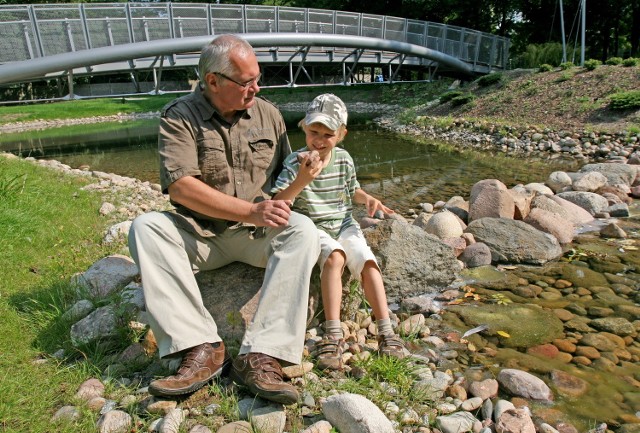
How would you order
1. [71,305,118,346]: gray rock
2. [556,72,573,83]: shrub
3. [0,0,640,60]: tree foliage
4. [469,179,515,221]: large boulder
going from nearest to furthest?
[71,305,118,346]: gray rock < [469,179,515,221]: large boulder < [556,72,573,83]: shrub < [0,0,640,60]: tree foliage

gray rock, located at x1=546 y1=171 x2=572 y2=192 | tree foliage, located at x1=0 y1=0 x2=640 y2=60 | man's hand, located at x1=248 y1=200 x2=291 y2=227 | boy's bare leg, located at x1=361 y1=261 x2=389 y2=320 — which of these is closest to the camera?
man's hand, located at x1=248 y1=200 x2=291 y2=227

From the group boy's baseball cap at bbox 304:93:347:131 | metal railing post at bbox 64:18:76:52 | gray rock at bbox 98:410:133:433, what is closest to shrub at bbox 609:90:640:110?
boy's baseball cap at bbox 304:93:347:131

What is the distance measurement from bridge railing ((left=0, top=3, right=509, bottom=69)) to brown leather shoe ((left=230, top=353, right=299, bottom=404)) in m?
13.9

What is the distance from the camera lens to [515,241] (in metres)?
5.64

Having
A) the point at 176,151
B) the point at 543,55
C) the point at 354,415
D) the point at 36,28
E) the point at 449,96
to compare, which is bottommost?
the point at 449,96

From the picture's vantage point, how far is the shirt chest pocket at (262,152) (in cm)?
323

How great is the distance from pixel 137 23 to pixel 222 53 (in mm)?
14208

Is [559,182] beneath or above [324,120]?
beneath

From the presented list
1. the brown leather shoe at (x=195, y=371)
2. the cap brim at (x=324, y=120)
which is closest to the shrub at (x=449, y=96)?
the cap brim at (x=324, y=120)

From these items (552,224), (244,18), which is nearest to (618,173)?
(552,224)

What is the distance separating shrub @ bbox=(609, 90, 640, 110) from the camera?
15.2 meters

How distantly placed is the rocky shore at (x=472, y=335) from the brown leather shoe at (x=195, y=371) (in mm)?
102

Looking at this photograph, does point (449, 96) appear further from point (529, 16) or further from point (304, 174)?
point (304, 174)

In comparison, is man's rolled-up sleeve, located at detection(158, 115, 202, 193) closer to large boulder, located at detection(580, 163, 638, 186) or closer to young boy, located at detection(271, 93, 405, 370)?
young boy, located at detection(271, 93, 405, 370)
